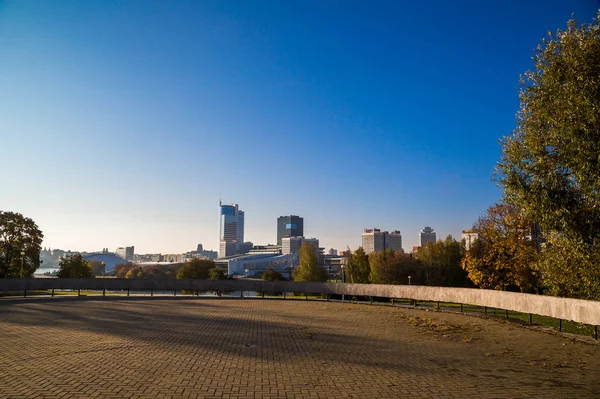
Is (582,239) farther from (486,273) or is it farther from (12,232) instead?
(12,232)

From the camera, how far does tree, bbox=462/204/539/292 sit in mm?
29984

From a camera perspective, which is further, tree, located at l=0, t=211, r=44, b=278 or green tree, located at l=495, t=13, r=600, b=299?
tree, located at l=0, t=211, r=44, b=278

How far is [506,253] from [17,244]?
48.2 metres

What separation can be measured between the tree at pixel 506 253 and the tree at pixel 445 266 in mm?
27550

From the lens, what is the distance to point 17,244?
45.0 meters

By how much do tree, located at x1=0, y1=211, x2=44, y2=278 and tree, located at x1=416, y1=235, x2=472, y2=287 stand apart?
173 feet

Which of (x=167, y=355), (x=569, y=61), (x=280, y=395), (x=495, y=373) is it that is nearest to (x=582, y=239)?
(x=569, y=61)

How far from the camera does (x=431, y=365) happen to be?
33.1 feet

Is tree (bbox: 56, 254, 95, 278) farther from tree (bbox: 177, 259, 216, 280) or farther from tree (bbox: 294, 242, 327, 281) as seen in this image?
tree (bbox: 294, 242, 327, 281)

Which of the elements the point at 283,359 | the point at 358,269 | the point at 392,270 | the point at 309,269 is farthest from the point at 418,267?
the point at 283,359

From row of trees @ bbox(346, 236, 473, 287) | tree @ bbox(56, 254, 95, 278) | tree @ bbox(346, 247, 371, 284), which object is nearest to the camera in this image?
tree @ bbox(56, 254, 95, 278)

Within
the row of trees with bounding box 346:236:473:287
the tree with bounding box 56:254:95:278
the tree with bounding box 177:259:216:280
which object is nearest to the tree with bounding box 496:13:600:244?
the row of trees with bounding box 346:236:473:287

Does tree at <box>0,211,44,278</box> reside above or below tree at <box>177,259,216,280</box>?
above

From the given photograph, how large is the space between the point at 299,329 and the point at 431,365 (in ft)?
21.7
